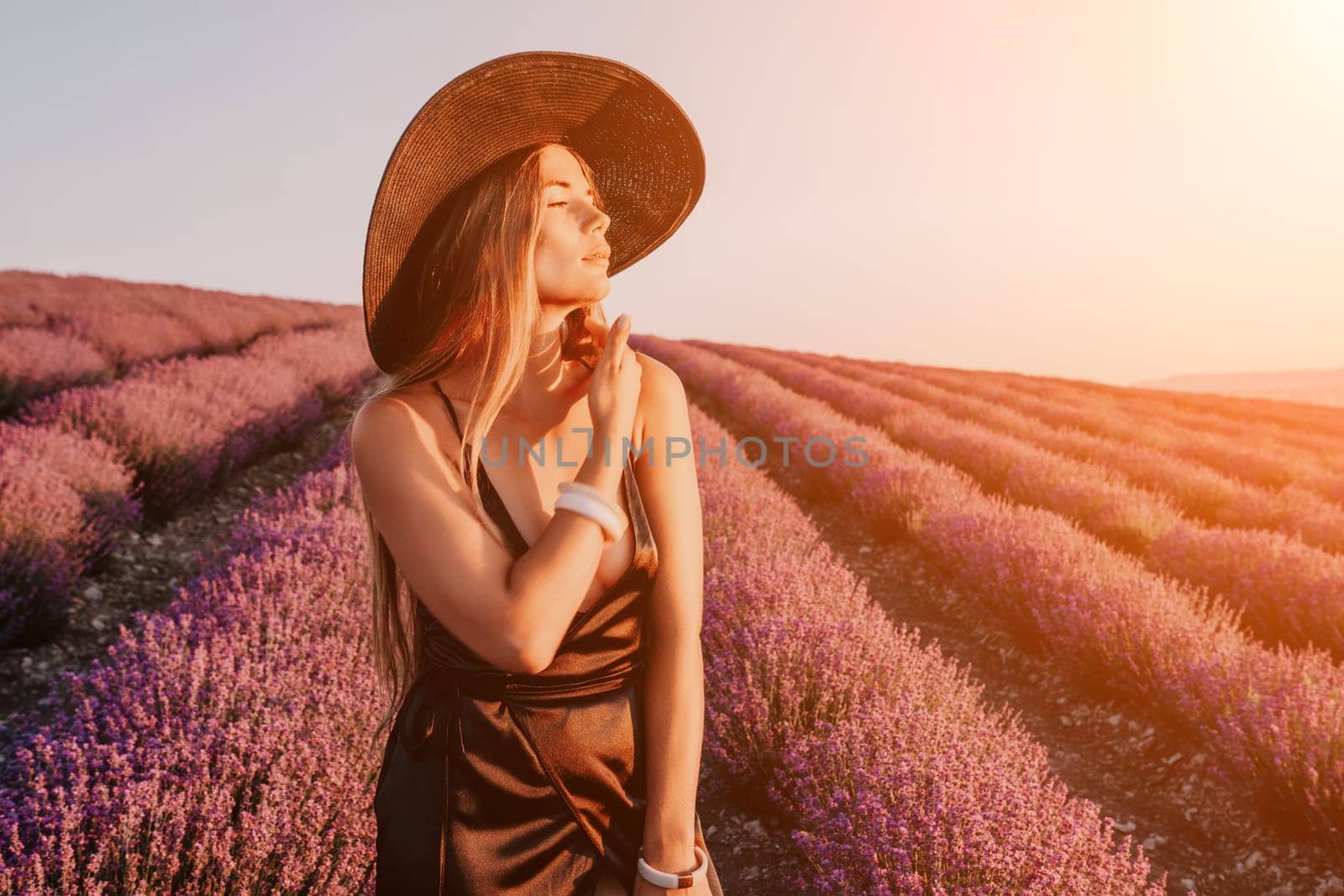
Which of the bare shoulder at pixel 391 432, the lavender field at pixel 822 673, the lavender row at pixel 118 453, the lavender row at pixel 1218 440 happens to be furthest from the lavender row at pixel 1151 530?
the lavender row at pixel 118 453

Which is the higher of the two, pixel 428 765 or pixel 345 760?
pixel 428 765

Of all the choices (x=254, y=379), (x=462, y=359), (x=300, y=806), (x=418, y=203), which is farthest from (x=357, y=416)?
(x=254, y=379)

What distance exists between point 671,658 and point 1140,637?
3247 mm

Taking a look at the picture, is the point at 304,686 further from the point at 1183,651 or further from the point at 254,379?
the point at 254,379

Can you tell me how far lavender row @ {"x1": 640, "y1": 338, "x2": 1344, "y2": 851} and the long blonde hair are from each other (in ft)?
9.90

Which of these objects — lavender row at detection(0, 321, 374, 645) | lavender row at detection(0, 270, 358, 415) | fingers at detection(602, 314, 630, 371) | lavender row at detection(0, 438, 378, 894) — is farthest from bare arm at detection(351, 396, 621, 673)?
lavender row at detection(0, 270, 358, 415)

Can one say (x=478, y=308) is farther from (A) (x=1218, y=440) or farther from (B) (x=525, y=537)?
(A) (x=1218, y=440)

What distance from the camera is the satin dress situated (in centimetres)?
97

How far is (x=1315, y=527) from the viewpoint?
5316 millimetres

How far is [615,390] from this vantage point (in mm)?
947

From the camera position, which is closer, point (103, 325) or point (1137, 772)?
A: point (1137, 772)

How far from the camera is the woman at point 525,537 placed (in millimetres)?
889

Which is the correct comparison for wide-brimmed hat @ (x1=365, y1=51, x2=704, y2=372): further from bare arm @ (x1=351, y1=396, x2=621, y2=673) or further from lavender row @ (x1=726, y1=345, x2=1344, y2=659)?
lavender row @ (x1=726, y1=345, x2=1344, y2=659)

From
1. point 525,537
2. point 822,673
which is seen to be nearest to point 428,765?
point 525,537
